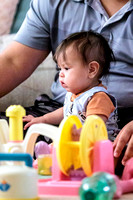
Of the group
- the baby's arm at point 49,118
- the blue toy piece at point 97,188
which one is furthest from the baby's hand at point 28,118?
the blue toy piece at point 97,188

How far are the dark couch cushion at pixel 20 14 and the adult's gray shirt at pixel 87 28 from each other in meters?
0.47

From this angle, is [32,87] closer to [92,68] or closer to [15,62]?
[15,62]

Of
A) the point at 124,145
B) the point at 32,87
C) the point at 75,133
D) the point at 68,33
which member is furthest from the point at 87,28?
the point at 75,133

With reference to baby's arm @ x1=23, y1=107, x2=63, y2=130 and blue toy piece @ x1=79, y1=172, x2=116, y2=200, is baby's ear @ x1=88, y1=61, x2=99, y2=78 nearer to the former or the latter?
baby's arm @ x1=23, y1=107, x2=63, y2=130

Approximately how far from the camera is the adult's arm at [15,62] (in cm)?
181

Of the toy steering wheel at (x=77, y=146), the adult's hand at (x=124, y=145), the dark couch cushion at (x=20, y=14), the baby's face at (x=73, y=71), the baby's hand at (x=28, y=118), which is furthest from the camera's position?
the dark couch cushion at (x=20, y=14)

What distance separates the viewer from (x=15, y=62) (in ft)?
6.01

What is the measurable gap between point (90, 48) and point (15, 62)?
0.50 m

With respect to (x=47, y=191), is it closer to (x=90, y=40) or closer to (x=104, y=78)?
(x=90, y=40)

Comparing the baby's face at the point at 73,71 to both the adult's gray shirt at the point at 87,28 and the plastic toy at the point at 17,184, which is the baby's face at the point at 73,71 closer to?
the adult's gray shirt at the point at 87,28

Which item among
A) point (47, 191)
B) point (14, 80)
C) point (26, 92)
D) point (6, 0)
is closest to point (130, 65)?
point (14, 80)

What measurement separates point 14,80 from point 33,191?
984 millimetres

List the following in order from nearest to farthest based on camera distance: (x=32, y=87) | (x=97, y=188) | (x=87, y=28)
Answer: (x=97, y=188) → (x=87, y=28) → (x=32, y=87)

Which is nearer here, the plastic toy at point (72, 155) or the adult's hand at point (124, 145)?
the plastic toy at point (72, 155)
